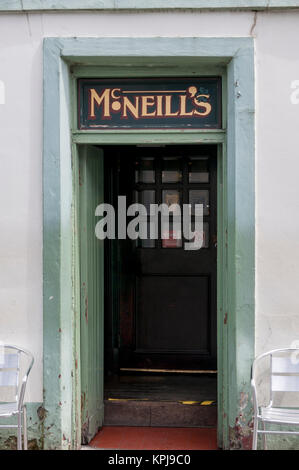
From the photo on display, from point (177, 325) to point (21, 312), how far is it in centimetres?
235

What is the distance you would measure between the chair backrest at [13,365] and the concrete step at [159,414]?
116 centimetres

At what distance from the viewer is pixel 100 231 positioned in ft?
18.5

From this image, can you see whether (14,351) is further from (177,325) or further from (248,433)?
(177,325)

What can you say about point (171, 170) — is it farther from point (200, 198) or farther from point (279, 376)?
point (279, 376)

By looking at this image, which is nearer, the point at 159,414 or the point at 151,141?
the point at 151,141

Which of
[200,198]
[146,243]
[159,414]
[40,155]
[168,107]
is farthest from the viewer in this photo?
[146,243]

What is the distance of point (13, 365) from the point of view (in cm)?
470

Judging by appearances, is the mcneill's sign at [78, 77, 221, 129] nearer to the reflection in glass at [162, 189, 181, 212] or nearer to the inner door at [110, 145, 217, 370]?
the inner door at [110, 145, 217, 370]

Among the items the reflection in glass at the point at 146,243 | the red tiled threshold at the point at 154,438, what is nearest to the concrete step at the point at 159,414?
the red tiled threshold at the point at 154,438

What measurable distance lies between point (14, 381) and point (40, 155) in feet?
5.48

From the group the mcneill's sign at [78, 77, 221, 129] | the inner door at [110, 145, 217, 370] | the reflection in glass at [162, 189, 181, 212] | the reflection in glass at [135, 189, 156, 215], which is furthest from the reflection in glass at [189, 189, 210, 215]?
the mcneill's sign at [78, 77, 221, 129]

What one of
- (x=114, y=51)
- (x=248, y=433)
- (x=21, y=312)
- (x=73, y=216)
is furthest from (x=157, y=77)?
(x=248, y=433)

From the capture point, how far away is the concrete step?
5.68 m

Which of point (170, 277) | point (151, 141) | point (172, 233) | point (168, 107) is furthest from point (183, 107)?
point (170, 277)
